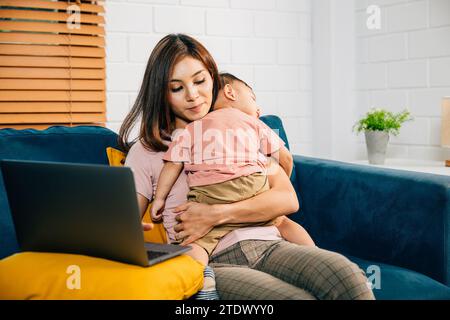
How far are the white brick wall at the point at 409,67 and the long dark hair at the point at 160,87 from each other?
1.31 meters

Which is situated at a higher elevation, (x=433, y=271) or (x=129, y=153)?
(x=129, y=153)

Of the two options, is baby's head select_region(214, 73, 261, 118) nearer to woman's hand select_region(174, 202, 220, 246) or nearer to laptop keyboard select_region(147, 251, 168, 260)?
woman's hand select_region(174, 202, 220, 246)

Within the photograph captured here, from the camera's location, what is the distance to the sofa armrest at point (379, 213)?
5.07ft

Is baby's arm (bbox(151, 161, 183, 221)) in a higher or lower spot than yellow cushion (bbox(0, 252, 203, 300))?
higher

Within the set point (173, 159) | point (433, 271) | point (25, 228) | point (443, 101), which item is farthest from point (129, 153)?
point (443, 101)

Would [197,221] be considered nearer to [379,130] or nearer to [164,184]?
[164,184]

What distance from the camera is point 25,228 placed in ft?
3.86

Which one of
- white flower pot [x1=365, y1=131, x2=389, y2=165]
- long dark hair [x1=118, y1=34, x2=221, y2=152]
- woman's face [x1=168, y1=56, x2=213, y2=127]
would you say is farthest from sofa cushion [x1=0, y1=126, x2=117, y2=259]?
white flower pot [x1=365, y1=131, x2=389, y2=165]

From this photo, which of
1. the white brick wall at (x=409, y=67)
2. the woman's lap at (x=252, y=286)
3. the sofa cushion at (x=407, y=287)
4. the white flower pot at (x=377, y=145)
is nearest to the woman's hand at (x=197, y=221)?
the woman's lap at (x=252, y=286)

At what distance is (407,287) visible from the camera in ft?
4.69

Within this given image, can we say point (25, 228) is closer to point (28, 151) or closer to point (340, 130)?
point (28, 151)

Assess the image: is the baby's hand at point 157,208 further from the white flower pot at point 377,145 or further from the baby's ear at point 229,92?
the white flower pot at point 377,145

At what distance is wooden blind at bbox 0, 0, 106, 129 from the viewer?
2.10 meters
